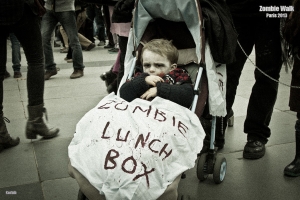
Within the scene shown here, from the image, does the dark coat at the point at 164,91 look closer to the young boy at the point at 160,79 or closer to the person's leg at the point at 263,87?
the young boy at the point at 160,79

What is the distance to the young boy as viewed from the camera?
2684 mm

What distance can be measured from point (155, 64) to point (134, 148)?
978mm

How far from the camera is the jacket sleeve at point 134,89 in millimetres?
2752

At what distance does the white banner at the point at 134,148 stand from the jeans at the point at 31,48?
5.57ft

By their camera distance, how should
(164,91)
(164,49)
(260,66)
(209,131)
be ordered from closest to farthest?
(164,91)
(164,49)
(260,66)
(209,131)

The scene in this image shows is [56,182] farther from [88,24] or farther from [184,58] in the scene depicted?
[88,24]

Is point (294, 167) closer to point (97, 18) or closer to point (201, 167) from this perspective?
point (201, 167)

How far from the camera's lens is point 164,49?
300 centimetres

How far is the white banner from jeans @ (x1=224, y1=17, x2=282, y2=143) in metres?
1.42

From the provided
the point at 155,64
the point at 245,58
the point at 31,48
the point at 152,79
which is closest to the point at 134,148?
the point at 152,79

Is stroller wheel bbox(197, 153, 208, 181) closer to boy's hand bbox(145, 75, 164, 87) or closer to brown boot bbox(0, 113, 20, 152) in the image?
boy's hand bbox(145, 75, 164, 87)

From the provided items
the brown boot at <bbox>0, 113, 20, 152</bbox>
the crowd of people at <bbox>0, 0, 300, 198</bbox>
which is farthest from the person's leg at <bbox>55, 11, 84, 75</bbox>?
the brown boot at <bbox>0, 113, 20, 152</bbox>

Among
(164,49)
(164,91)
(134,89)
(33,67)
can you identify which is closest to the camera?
(164,91)

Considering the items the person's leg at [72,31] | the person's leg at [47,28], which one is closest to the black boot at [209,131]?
the person's leg at [72,31]
